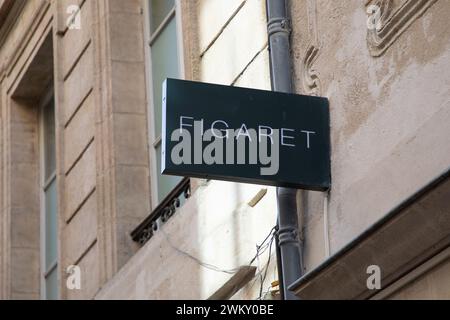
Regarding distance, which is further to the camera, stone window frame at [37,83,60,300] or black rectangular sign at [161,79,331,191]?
stone window frame at [37,83,60,300]

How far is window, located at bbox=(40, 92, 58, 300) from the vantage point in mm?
18422

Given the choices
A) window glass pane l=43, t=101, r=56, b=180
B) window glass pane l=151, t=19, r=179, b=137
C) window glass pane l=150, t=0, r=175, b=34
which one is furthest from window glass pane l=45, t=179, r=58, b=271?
window glass pane l=150, t=0, r=175, b=34

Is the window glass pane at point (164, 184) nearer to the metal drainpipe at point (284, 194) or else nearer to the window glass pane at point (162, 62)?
the window glass pane at point (162, 62)

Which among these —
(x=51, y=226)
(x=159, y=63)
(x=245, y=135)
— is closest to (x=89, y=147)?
(x=159, y=63)

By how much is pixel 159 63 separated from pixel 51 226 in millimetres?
3952

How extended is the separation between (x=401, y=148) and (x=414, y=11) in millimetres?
892

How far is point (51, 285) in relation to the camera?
60.2 ft

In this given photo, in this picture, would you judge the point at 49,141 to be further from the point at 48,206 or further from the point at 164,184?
the point at 164,184

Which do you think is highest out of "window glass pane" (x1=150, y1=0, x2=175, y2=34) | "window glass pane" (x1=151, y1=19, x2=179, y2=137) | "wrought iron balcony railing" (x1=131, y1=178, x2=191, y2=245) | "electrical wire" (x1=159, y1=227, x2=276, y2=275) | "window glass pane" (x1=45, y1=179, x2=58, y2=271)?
"window glass pane" (x1=150, y1=0, x2=175, y2=34)

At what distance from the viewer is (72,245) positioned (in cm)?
1638

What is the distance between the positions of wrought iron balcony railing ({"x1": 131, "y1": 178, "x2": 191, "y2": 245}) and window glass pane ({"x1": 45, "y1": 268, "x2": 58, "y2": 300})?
3270 mm

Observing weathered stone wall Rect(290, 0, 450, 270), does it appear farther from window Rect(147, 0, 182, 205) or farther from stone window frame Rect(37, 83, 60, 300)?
stone window frame Rect(37, 83, 60, 300)
